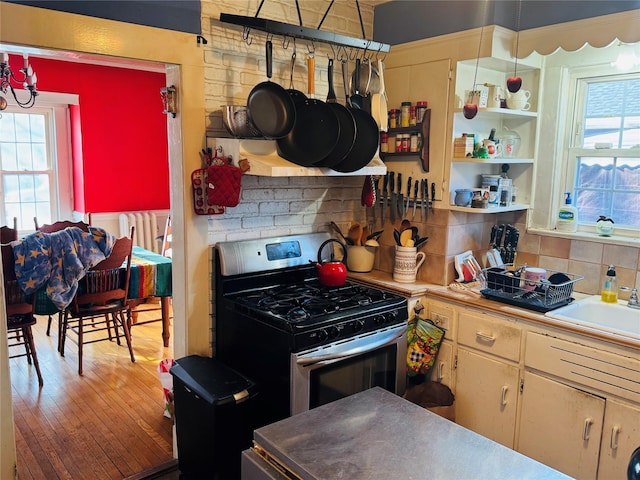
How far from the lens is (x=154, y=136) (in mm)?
6039

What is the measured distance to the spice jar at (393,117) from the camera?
2.96 meters

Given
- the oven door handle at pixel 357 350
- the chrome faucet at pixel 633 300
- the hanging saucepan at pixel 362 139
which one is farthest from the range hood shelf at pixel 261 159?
the chrome faucet at pixel 633 300

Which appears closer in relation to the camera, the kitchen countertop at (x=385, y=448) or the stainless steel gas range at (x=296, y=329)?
the kitchen countertop at (x=385, y=448)

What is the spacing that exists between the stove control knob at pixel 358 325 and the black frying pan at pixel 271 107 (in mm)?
922

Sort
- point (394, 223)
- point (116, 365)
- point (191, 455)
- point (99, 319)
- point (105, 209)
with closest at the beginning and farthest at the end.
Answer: point (191, 455) → point (394, 223) → point (116, 365) → point (99, 319) → point (105, 209)

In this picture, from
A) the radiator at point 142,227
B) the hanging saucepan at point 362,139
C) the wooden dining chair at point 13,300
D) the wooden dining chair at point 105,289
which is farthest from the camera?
the radiator at point 142,227

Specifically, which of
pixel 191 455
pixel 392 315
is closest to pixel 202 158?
pixel 392 315

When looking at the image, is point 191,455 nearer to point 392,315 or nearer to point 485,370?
point 392,315

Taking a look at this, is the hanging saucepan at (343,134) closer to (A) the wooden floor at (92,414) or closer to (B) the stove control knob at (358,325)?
(B) the stove control knob at (358,325)

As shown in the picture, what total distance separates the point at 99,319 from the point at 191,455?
121 inches

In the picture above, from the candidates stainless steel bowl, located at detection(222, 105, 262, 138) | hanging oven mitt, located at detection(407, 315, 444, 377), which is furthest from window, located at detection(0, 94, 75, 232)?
hanging oven mitt, located at detection(407, 315, 444, 377)

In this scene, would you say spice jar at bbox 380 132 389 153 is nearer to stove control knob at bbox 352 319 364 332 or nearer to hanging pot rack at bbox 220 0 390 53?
hanging pot rack at bbox 220 0 390 53

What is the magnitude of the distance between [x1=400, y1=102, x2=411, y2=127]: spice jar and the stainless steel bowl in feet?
2.97

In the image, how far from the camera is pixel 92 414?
321 centimetres
